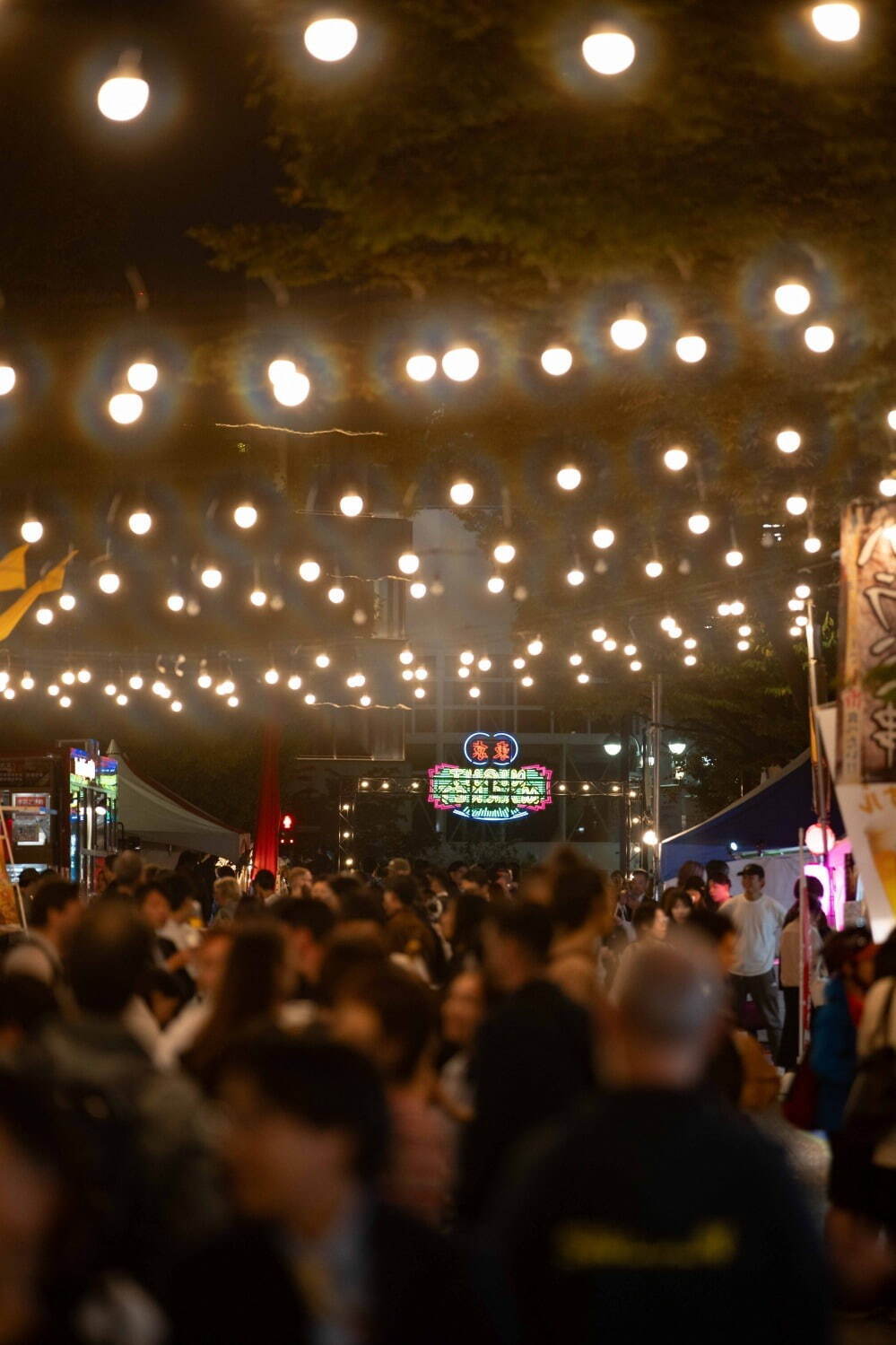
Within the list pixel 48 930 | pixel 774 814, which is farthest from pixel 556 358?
pixel 774 814

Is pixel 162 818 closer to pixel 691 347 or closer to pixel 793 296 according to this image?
pixel 691 347

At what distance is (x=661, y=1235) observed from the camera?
3.11m

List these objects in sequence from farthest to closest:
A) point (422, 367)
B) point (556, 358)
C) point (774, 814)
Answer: point (774, 814), point (556, 358), point (422, 367)

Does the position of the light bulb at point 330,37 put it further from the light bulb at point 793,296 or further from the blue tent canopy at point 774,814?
the blue tent canopy at point 774,814

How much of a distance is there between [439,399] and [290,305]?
2.44 m

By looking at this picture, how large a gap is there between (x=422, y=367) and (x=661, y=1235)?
964cm

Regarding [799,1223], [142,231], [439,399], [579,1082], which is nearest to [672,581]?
[439,399]

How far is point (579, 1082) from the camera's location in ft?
16.7

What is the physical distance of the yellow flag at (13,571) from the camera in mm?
14578

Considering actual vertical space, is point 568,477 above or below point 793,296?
above

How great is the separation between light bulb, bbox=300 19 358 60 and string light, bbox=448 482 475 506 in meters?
8.60

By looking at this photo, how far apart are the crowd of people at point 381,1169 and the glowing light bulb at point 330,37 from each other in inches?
167

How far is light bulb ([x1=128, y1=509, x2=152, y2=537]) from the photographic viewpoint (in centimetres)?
1628

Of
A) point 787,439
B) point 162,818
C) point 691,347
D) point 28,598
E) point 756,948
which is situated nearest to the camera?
point 691,347
